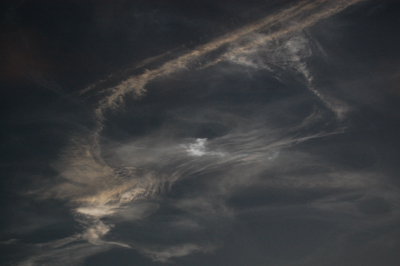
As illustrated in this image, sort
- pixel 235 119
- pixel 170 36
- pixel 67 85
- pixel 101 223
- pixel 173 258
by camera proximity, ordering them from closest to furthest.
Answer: pixel 170 36, pixel 67 85, pixel 235 119, pixel 101 223, pixel 173 258

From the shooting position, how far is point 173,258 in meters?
9.18

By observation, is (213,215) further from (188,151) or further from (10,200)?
(10,200)

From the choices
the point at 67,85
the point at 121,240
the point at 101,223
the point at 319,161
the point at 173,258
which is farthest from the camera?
the point at 173,258

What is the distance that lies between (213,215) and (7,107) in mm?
6844

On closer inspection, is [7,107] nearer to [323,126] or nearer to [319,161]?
[323,126]

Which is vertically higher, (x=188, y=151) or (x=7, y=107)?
(x=7, y=107)

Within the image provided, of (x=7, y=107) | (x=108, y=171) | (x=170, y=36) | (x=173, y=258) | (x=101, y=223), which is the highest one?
(x=170, y=36)

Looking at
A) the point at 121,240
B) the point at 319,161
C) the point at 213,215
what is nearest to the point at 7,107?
the point at 121,240

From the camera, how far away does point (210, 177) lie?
709 cm

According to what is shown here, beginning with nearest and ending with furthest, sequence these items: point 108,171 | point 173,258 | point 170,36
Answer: point 170,36 < point 108,171 < point 173,258

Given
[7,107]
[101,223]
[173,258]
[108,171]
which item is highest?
[7,107]

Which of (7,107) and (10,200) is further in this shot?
(10,200)

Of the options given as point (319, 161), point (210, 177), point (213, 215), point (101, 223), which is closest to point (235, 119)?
point (210, 177)

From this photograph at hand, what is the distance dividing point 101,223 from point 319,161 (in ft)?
24.8
